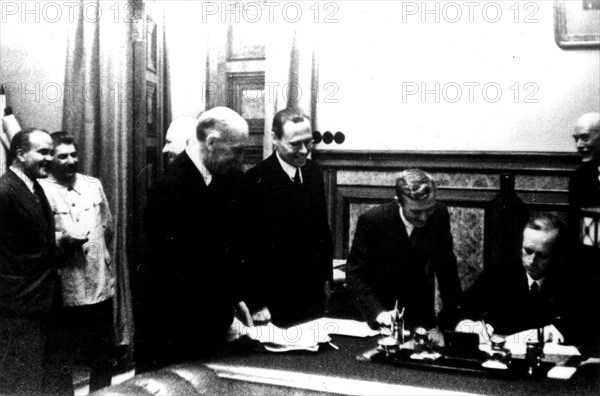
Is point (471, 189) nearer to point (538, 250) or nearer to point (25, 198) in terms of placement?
point (538, 250)

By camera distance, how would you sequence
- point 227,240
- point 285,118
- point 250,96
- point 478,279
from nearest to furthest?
point 478,279 → point 227,240 → point 285,118 → point 250,96

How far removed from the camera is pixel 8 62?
9.18 ft

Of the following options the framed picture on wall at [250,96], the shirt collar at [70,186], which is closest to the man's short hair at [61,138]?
the shirt collar at [70,186]

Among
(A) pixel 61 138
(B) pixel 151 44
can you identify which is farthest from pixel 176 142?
(B) pixel 151 44

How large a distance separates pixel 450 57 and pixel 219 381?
252 cm

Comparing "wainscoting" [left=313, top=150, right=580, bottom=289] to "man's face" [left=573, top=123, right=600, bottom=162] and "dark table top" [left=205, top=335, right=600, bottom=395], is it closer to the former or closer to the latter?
"man's face" [left=573, top=123, right=600, bottom=162]

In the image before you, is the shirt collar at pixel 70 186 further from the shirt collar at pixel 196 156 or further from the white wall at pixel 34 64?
the shirt collar at pixel 196 156

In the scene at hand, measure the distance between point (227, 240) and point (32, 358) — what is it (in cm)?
87

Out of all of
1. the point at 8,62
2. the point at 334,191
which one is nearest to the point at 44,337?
the point at 8,62

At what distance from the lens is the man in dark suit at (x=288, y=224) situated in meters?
2.64

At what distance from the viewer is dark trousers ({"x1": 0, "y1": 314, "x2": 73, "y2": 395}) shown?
236 cm

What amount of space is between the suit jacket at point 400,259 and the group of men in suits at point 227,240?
0.28m

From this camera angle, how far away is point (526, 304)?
207 cm

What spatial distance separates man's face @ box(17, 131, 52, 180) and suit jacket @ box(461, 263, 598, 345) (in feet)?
5.54
